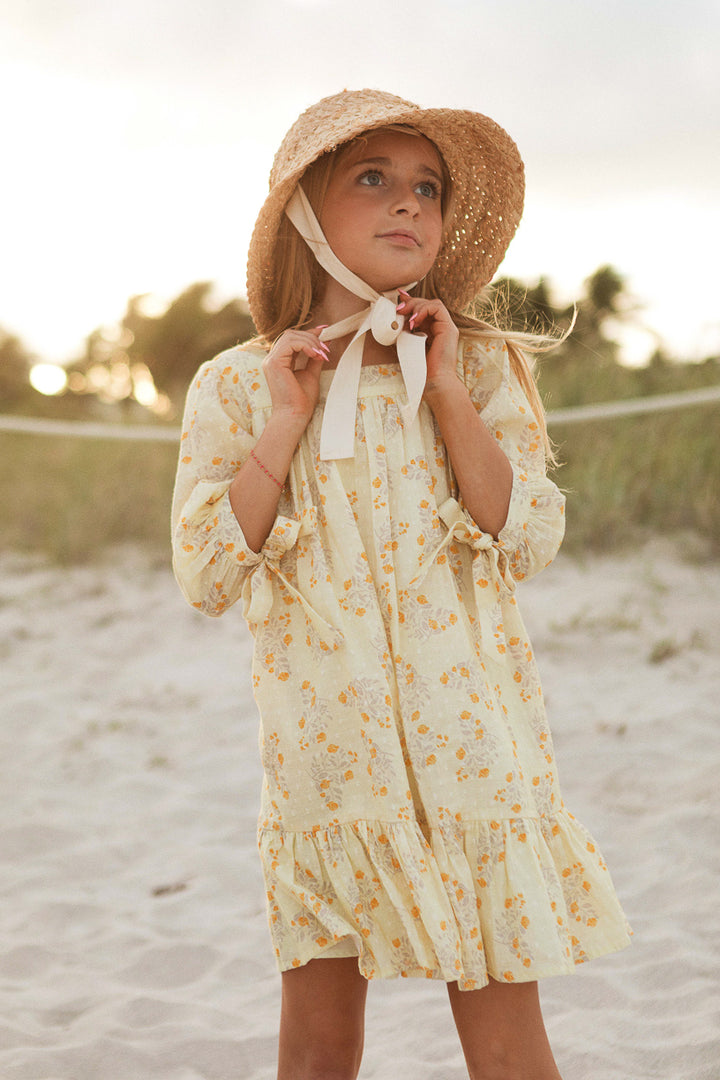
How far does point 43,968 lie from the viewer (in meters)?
2.85

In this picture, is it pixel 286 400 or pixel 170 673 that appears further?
pixel 170 673

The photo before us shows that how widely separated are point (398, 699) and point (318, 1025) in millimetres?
502

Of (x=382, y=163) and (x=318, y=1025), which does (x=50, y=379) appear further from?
(x=318, y=1025)

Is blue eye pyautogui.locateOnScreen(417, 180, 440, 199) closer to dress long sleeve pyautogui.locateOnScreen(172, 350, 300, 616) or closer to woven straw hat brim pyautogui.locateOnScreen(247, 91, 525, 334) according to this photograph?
woven straw hat brim pyautogui.locateOnScreen(247, 91, 525, 334)

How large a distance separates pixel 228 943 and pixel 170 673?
9.06 feet

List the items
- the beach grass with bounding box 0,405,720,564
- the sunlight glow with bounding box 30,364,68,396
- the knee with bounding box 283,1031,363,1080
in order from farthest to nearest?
the sunlight glow with bounding box 30,364,68,396 → the beach grass with bounding box 0,405,720,564 → the knee with bounding box 283,1031,363,1080

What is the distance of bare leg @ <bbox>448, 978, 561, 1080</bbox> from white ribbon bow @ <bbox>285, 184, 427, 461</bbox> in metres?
0.83

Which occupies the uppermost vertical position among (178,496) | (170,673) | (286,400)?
(286,400)

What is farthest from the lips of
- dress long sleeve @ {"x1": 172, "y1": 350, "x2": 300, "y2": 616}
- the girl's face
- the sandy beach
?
the sandy beach

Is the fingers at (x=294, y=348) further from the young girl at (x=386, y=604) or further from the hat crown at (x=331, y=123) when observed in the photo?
the hat crown at (x=331, y=123)

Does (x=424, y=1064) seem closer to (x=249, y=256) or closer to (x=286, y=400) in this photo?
(x=286, y=400)

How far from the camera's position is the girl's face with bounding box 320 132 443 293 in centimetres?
174

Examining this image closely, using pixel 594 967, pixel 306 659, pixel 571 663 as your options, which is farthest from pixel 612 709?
pixel 306 659

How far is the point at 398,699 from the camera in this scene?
1.65 metres
